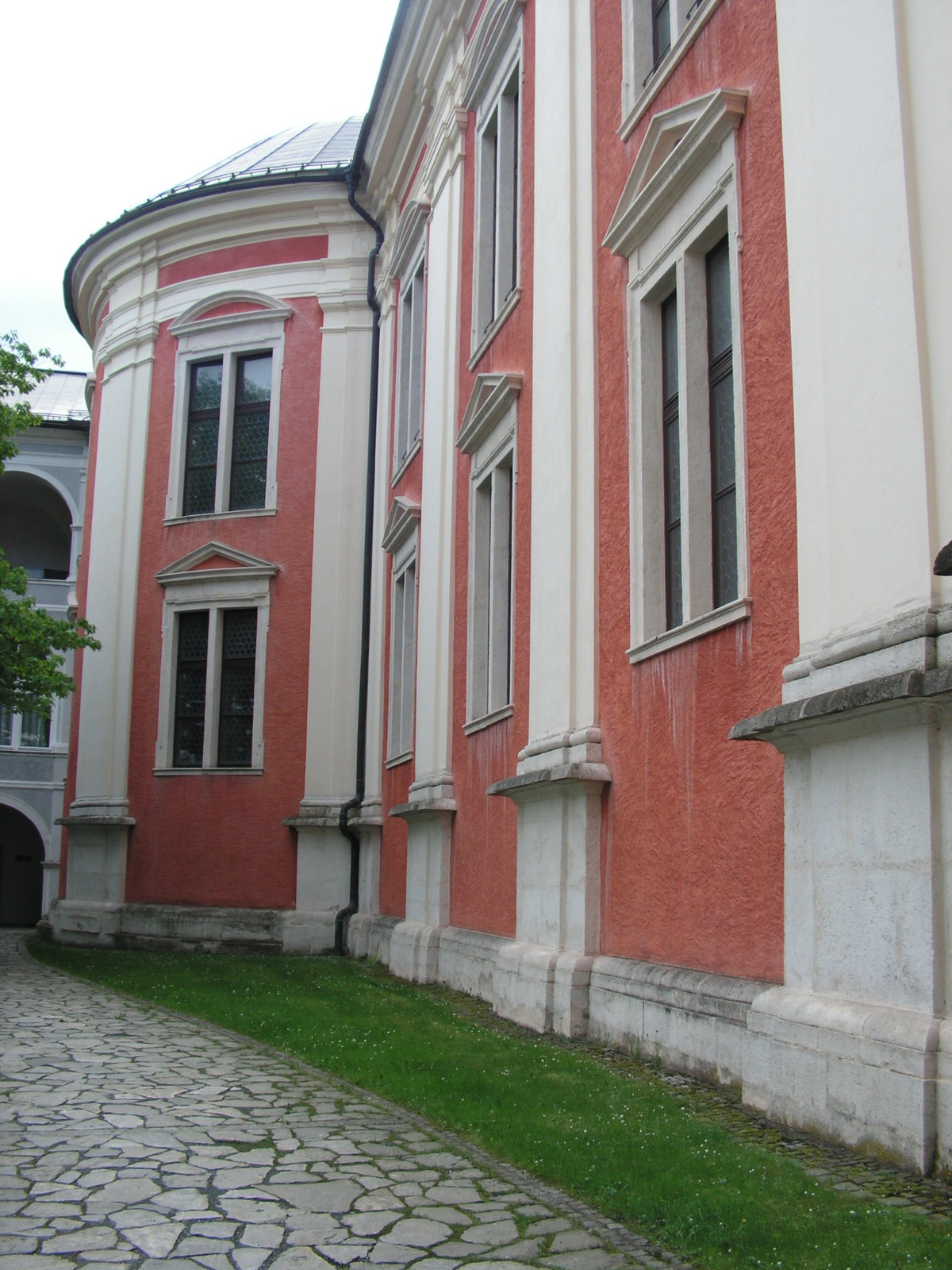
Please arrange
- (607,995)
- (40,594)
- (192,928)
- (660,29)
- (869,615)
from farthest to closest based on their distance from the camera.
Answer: (40,594)
(192,928)
(660,29)
(607,995)
(869,615)

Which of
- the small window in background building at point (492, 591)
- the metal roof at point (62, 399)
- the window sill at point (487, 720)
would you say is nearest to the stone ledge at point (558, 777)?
the window sill at point (487, 720)

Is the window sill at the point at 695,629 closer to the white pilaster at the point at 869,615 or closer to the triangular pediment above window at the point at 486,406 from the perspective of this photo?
the white pilaster at the point at 869,615

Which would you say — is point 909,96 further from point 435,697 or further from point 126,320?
point 126,320

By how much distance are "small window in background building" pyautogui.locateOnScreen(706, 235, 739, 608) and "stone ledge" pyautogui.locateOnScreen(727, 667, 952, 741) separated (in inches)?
61.5

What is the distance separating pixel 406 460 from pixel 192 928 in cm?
700

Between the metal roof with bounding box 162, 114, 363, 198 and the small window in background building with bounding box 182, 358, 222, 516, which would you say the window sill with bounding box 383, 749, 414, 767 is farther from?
the metal roof with bounding box 162, 114, 363, 198

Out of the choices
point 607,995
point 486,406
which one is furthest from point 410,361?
point 607,995

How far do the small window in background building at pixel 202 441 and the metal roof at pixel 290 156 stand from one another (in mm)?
2835

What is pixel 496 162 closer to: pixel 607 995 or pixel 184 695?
pixel 607 995

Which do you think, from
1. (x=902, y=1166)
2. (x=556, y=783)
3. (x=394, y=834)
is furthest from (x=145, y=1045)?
(x=394, y=834)

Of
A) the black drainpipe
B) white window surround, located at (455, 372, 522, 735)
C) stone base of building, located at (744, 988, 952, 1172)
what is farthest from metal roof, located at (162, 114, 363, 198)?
stone base of building, located at (744, 988, 952, 1172)

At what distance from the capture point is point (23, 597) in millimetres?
16375

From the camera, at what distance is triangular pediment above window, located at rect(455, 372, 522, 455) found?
1155 cm

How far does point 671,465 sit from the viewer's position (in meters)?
8.47
